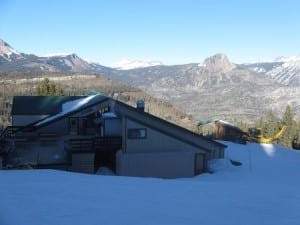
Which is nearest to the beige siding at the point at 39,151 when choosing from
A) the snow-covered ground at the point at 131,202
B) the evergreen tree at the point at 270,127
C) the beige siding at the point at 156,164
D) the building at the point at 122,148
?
the building at the point at 122,148

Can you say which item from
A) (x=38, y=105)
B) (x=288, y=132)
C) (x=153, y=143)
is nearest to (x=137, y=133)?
(x=153, y=143)

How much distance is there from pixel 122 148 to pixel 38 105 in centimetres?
1231

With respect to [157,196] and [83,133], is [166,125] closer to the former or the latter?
[83,133]

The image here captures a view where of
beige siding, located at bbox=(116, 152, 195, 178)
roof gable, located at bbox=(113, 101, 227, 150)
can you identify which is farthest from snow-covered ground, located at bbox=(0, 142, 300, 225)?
roof gable, located at bbox=(113, 101, 227, 150)

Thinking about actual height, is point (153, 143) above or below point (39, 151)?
above

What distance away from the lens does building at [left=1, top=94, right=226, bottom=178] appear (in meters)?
24.7

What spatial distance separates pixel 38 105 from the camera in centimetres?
3512

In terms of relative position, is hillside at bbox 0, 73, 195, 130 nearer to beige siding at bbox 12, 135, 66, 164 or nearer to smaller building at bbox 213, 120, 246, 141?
smaller building at bbox 213, 120, 246, 141

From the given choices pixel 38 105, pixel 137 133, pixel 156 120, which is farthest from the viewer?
pixel 38 105

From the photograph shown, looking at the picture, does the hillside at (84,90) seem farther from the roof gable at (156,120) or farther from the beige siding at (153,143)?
the beige siding at (153,143)

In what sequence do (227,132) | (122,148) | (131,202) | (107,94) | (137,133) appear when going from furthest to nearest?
(107,94) < (227,132) < (137,133) < (122,148) < (131,202)

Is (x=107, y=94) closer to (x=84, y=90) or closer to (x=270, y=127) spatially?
(x=84, y=90)

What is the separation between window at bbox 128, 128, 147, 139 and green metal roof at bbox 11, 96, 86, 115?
1096 cm

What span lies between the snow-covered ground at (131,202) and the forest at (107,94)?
121ft
